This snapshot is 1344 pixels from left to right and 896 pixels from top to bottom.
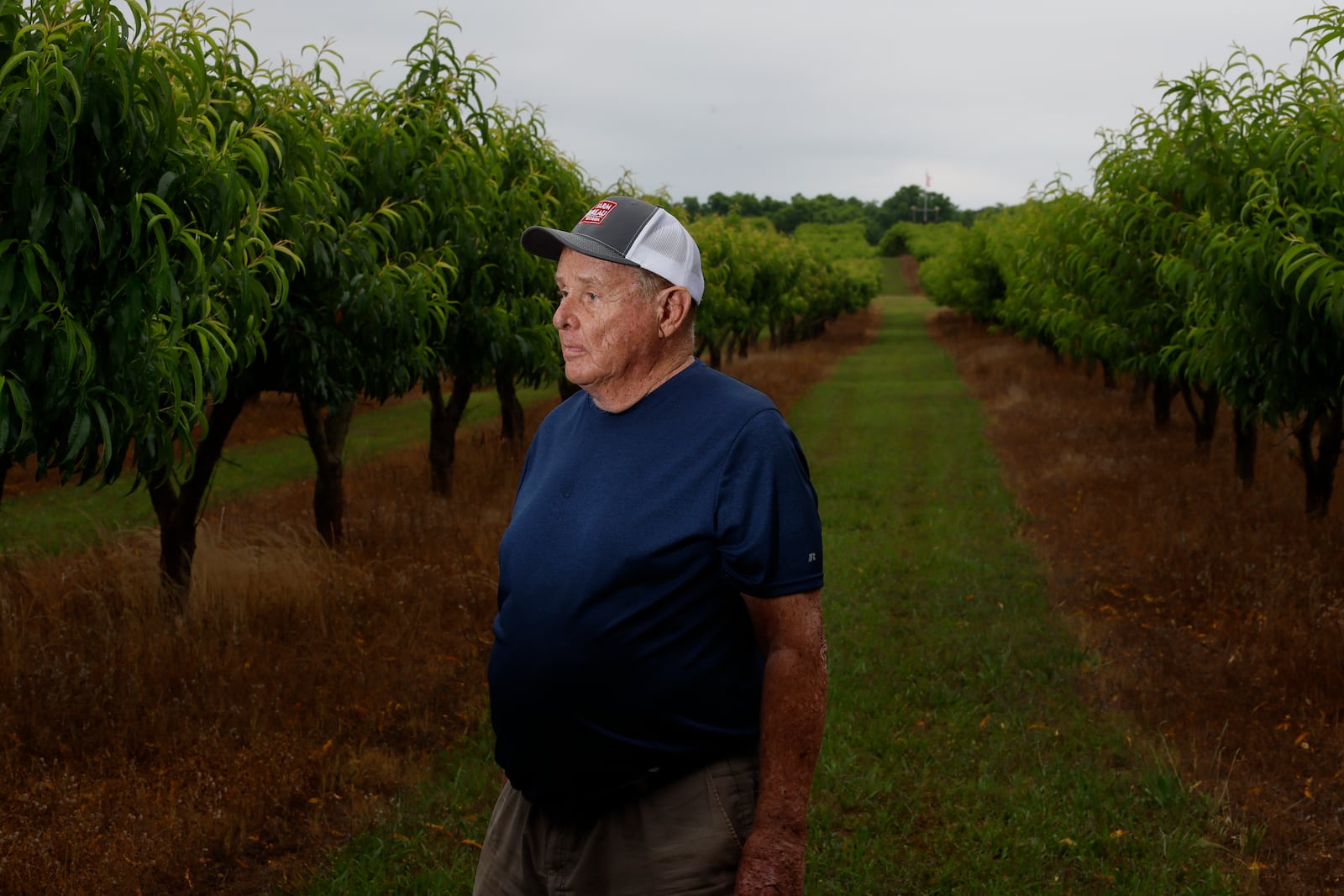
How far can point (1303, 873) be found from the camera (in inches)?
191

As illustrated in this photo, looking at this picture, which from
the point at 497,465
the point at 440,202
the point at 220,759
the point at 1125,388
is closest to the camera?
the point at 220,759

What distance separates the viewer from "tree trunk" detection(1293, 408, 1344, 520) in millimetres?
10406

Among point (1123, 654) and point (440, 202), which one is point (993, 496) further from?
point (440, 202)

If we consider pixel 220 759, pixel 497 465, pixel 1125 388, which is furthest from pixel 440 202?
pixel 1125 388

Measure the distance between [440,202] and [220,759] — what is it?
17.7 ft

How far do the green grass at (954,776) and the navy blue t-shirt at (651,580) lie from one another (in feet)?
9.35

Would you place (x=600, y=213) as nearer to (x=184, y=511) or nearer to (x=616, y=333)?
(x=616, y=333)

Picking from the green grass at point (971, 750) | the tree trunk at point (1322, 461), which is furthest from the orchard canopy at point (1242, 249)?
the green grass at point (971, 750)

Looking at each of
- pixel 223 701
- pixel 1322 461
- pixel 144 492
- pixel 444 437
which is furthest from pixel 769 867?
pixel 144 492

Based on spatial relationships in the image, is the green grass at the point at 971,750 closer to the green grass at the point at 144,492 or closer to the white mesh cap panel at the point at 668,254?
the white mesh cap panel at the point at 668,254

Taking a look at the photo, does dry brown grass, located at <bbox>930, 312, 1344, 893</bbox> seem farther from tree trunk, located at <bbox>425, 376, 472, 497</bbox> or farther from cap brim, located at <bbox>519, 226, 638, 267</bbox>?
tree trunk, located at <bbox>425, 376, 472, 497</bbox>

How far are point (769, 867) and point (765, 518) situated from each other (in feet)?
2.32

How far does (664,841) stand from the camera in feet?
7.46

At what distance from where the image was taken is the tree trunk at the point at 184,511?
310 inches
